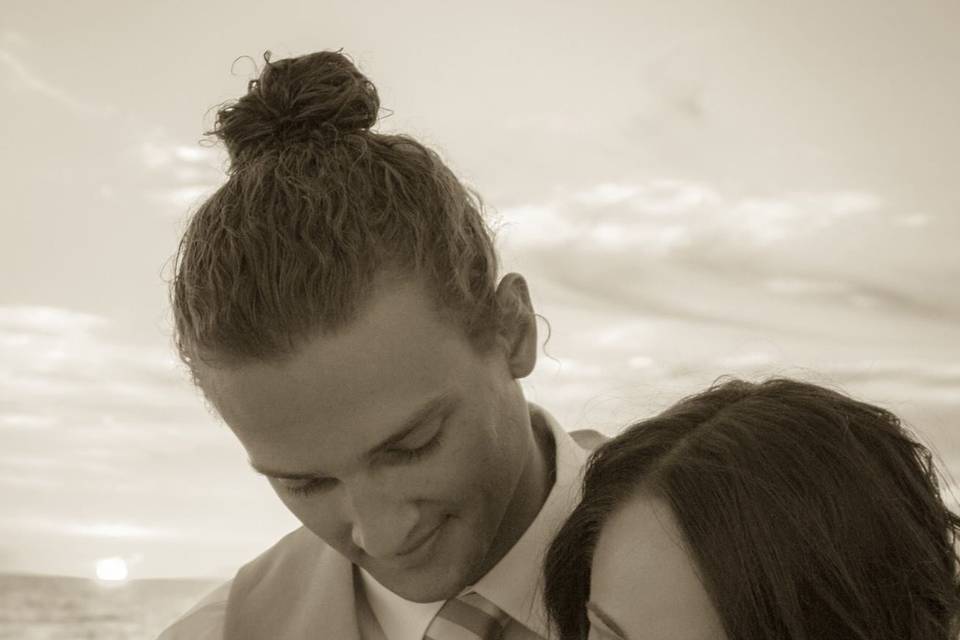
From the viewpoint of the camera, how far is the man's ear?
74.8 inches

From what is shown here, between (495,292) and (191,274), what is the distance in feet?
1.44

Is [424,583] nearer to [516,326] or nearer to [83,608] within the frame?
[516,326]

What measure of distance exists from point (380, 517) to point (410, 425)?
13 centimetres

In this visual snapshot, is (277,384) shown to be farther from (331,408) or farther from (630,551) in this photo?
(630,551)

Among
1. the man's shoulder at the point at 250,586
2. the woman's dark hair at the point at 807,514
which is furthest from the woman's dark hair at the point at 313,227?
the man's shoulder at the point at 250,586

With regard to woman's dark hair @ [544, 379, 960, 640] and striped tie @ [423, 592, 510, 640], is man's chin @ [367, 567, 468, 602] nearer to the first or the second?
striped tie @ [423, 592, 510, 640]

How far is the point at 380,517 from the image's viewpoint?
1704mm

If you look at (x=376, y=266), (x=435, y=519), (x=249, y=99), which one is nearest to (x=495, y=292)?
(x=376, y=266)

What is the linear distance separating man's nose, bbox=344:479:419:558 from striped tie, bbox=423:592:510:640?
26 centimetres

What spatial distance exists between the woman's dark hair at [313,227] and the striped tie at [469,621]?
16.3 inches

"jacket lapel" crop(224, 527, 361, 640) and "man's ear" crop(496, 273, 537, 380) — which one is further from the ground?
"man's ear" crop(496, 273, 537, 380)

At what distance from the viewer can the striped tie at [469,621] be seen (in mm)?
1901

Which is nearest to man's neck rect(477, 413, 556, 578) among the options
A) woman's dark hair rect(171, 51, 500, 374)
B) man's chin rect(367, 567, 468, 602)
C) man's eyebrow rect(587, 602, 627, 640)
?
man's chin rect(367, 567, 468, 602)

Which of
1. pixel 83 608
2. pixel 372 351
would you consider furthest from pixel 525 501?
pixel 83 608
